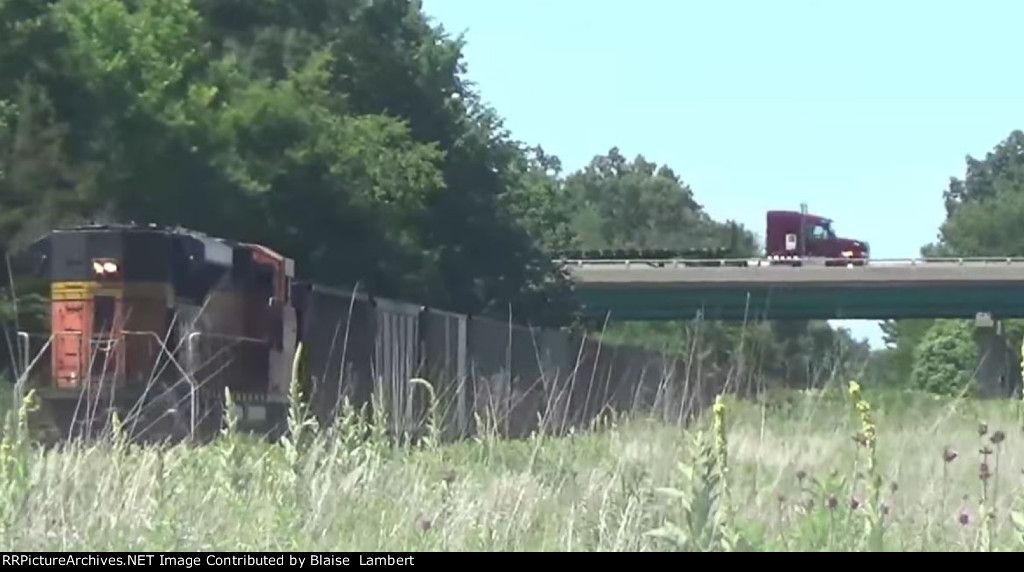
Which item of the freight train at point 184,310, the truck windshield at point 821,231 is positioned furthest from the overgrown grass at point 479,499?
the truck windshield at point 821,231

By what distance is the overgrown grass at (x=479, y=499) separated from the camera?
21.6 ft

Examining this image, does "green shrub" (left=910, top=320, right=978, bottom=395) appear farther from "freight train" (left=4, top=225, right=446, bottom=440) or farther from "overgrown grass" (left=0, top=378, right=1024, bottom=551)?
"overgrown grass" (left=0, top=378, right=1024, bottom=551)

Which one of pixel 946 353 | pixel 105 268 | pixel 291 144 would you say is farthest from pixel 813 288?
pixel 105 268

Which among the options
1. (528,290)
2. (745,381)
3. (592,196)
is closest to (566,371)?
(745,381)

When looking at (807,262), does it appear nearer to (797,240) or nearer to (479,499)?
(797,240)

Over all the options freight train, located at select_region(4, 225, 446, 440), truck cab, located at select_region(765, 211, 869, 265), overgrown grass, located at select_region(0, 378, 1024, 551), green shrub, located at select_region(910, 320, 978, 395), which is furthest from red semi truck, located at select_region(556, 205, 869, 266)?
overgrown grass, located at select_region(0, 378, 1024, 551)

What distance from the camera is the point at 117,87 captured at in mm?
38406

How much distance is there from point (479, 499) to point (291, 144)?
121 ft

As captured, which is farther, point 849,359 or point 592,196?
point 592,196

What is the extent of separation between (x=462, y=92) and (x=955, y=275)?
21.2 m

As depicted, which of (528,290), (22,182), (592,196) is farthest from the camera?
(592,196)

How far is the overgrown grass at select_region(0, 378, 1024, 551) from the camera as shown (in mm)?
6570

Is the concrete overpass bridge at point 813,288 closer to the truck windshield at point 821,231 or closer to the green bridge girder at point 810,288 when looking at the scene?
the green bridge girder at point 810,288

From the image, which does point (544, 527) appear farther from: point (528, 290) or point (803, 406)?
point (528, 290)
